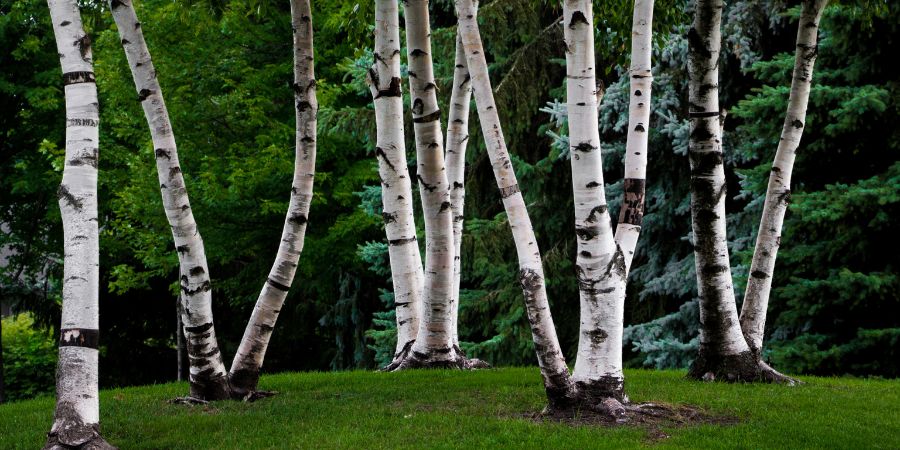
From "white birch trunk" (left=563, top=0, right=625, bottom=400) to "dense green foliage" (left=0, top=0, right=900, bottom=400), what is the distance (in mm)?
4030

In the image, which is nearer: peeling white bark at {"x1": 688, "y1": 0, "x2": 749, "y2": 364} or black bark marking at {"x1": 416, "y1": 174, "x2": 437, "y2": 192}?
peeling white bark at {"x1": 688, "y1": 0, "x2": 749, "y2": 364}

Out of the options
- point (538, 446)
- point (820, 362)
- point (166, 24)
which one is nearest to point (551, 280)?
point (820, 362)

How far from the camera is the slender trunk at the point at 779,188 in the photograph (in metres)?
9.62

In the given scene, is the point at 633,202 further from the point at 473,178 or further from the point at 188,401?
the point at 473,178

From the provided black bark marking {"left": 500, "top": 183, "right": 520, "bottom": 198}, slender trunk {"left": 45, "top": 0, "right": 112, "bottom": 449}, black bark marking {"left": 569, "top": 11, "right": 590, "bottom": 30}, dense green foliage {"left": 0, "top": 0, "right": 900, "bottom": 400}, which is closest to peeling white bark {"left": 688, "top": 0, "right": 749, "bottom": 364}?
dense green foliage {"left": 0, "top": 0, "right": 900, "bottom": 400}

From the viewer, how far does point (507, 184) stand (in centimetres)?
746

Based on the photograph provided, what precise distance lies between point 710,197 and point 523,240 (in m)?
2.81

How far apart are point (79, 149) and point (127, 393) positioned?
4410 millimetres

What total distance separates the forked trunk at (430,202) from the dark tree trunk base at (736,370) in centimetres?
287

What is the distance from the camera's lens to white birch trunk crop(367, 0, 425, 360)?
10.4m

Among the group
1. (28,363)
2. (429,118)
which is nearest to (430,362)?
(429,118)

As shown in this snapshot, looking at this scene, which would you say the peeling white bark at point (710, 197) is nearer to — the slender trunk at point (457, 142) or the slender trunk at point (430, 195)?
the slender trunk at point (430, 195)

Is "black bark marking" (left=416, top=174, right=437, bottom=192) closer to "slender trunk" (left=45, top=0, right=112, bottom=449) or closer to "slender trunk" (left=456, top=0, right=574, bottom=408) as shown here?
"slender trunk" (left=456, top=0, right=574, bottom=408)

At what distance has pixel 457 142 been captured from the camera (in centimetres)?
1162
